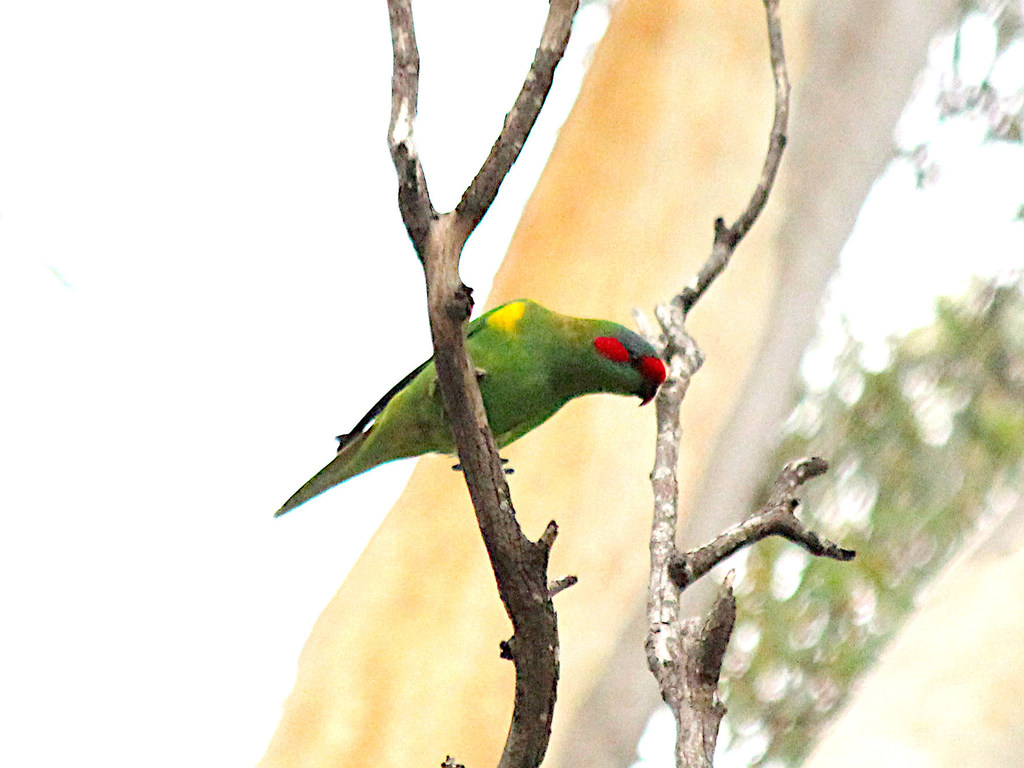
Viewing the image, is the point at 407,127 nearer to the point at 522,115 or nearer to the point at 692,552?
the point at 522,115

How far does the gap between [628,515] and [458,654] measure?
15.1 inches

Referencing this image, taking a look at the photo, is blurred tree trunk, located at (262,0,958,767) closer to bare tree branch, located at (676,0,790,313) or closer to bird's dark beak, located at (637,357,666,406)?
bird's dark beak, located at (637,357,666,406)

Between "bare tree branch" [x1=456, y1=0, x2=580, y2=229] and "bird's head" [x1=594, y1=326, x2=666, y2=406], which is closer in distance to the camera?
"bare tree branch" [x1=456, y1=0, x2=580, y2=229]

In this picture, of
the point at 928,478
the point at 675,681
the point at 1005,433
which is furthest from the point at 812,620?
the point at 675,681

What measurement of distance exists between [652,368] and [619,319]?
2.26 ft

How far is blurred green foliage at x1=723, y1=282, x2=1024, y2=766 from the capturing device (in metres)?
2.67

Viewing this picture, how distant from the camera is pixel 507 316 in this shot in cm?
125

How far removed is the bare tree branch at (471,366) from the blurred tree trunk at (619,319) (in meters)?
1.07

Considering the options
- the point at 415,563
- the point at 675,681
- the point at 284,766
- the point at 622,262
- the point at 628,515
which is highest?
the point at 622,262

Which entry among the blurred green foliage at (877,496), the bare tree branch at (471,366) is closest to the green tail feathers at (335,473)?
the bare tree branch at (471,366)

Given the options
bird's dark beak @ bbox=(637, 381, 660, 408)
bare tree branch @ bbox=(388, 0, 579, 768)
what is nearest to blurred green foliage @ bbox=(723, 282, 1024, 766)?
bird's dark beak @ bbox=(637, 381, 660, 408)

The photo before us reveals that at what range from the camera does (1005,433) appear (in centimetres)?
257

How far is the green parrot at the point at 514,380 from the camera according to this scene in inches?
45.9

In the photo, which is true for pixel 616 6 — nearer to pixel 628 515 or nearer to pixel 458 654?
pixel 628 515
